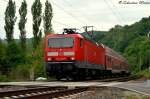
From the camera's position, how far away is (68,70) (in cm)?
3139

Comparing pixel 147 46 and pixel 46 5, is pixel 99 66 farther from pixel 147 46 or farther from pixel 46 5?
pixel 147 46

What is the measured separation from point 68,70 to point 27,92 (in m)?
14.0

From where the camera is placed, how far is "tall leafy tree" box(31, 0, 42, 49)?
241ft

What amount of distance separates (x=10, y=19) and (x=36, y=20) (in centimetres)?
424

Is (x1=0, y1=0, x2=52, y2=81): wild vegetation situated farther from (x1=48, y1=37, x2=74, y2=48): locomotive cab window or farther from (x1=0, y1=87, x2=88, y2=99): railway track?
(x1=0, y1=87, x2=88, y2=99): railway track

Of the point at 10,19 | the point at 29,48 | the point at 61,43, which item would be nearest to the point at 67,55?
the point at 61,43

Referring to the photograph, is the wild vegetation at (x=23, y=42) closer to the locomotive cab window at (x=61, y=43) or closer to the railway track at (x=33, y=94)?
the locomotive cab window at (x=61, y=43)

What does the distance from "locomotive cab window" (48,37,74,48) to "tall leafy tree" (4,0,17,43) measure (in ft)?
134

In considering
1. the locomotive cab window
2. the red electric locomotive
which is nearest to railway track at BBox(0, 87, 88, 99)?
the red electric locomotive

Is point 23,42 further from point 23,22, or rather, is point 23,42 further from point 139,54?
point 139,54

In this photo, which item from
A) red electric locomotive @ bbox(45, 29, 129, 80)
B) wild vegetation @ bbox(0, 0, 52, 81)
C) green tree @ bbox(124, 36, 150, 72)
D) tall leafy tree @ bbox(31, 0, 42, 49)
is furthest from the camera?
green tree @ bbox(124, 36, 150, 72)

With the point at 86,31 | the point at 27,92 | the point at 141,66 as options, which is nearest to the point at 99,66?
the point at 86,31

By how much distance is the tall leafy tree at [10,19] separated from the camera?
74250mm

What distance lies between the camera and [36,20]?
77625 mm
